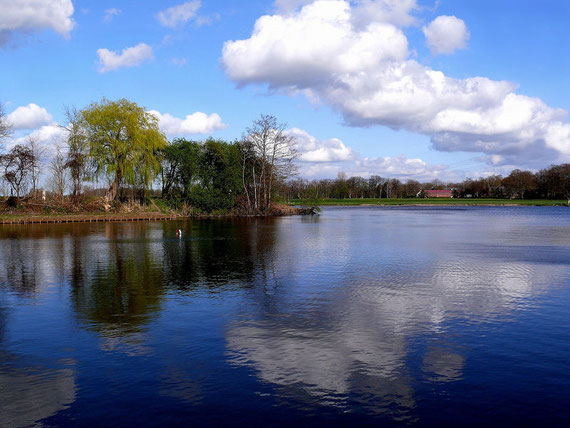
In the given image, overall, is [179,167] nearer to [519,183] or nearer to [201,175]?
[201,175]

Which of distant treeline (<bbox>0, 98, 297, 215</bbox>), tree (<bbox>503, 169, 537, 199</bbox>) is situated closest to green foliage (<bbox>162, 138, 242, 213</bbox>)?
distant treeline (<bbox>0, 98, 297, 215</bbox>)

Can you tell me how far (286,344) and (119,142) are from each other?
62.3 metres

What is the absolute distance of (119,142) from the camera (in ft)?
217

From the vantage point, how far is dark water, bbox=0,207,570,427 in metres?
7.89

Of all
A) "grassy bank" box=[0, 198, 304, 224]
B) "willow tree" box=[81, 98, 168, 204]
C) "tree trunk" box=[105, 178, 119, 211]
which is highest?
"willow tree" box=[81, 98, 168, 204]

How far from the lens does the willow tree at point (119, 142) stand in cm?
6562

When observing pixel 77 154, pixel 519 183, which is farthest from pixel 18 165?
pixel 519 183

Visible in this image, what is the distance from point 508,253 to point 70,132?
205 ft

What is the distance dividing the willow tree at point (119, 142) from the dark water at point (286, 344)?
4676 centimetres

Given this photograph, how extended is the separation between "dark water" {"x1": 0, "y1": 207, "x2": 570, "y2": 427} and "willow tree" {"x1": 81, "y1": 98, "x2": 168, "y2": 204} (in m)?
46.8

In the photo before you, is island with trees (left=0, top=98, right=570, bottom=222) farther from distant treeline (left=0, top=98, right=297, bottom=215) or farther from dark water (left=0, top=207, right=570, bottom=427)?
dark water (left=0, top=207, right=570, bottom=427)

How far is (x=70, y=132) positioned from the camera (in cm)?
6625

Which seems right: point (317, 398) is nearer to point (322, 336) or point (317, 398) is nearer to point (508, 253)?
point (322, 336)

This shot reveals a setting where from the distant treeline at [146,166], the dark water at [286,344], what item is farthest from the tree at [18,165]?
the dark water at [286,344]
